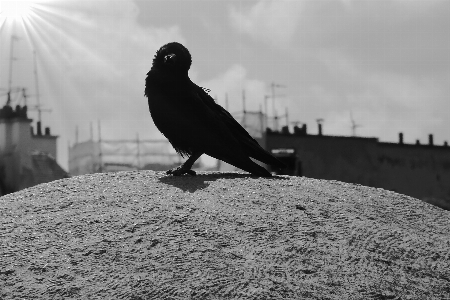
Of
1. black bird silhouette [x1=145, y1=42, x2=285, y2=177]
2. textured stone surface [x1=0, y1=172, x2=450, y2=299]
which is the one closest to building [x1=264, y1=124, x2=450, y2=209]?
black bird silhouette [x1=145, y1=42, x2=285, y2=177]

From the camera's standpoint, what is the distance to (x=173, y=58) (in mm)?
8008

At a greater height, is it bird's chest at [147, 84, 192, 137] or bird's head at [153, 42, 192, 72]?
bird's head at [153, 42, 192, 72]

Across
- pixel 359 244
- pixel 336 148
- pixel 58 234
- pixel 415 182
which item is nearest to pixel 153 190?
pixel 58 234

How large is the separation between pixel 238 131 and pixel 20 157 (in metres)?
19.0

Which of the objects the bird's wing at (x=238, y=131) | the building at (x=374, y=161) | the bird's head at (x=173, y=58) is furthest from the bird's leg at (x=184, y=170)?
the building at (x=374, y=161)

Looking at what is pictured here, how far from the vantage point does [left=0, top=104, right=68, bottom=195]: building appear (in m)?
25.4

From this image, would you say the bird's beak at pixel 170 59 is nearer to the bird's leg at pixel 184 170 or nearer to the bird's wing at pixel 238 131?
the bird's wing at pixel 238 131

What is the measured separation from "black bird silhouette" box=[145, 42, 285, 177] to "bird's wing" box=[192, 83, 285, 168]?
0.10m

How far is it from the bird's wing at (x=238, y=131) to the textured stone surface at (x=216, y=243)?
0.91m

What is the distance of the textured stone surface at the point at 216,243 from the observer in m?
5.62

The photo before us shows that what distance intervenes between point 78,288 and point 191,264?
85cm

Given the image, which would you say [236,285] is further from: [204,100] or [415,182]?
[415,182]

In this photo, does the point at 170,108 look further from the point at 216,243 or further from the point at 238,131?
the point at 216,243

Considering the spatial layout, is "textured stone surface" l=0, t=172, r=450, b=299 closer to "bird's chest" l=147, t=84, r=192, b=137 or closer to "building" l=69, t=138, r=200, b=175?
"bird's chest" l=147, t=84, r=192, b=137
